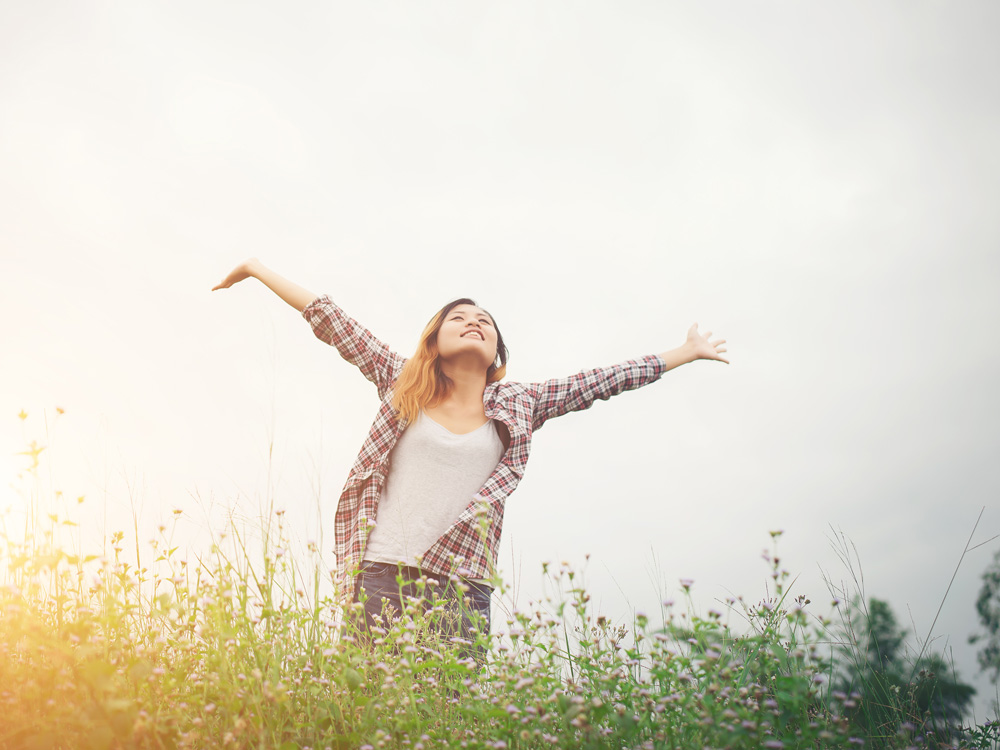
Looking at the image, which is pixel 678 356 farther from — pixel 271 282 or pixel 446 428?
pixel 271 282

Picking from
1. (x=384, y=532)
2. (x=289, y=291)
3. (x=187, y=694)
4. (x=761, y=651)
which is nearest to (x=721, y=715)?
(x=761, y=651)

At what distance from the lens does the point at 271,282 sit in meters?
4.50

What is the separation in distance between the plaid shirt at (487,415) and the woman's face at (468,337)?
27 cm

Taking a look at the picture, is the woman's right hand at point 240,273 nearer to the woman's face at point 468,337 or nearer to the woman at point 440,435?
the woman at point 440,435

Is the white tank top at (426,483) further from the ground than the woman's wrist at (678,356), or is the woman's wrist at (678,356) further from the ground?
the woman's wrist at (678,356)

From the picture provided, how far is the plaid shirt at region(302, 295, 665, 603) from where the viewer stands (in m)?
3.68

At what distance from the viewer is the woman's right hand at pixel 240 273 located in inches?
173

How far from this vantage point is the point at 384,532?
3846 millimetres

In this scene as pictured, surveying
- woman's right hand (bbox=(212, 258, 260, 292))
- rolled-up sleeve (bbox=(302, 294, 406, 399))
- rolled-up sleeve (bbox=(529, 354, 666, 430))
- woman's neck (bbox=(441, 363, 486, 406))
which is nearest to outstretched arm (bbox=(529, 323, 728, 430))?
rolled-up sleeve (bbox=(529, 354, 666, 430))

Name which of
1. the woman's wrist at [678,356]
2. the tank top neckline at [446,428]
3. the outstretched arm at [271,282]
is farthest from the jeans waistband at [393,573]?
the woman's wrist at [678,356]

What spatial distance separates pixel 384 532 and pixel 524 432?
1060 mm

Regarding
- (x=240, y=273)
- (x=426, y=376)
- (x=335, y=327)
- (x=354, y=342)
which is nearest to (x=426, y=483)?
(x=426, y=376)

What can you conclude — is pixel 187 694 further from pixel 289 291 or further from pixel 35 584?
pixel 289 291

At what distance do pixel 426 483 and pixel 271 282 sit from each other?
1810 mm
